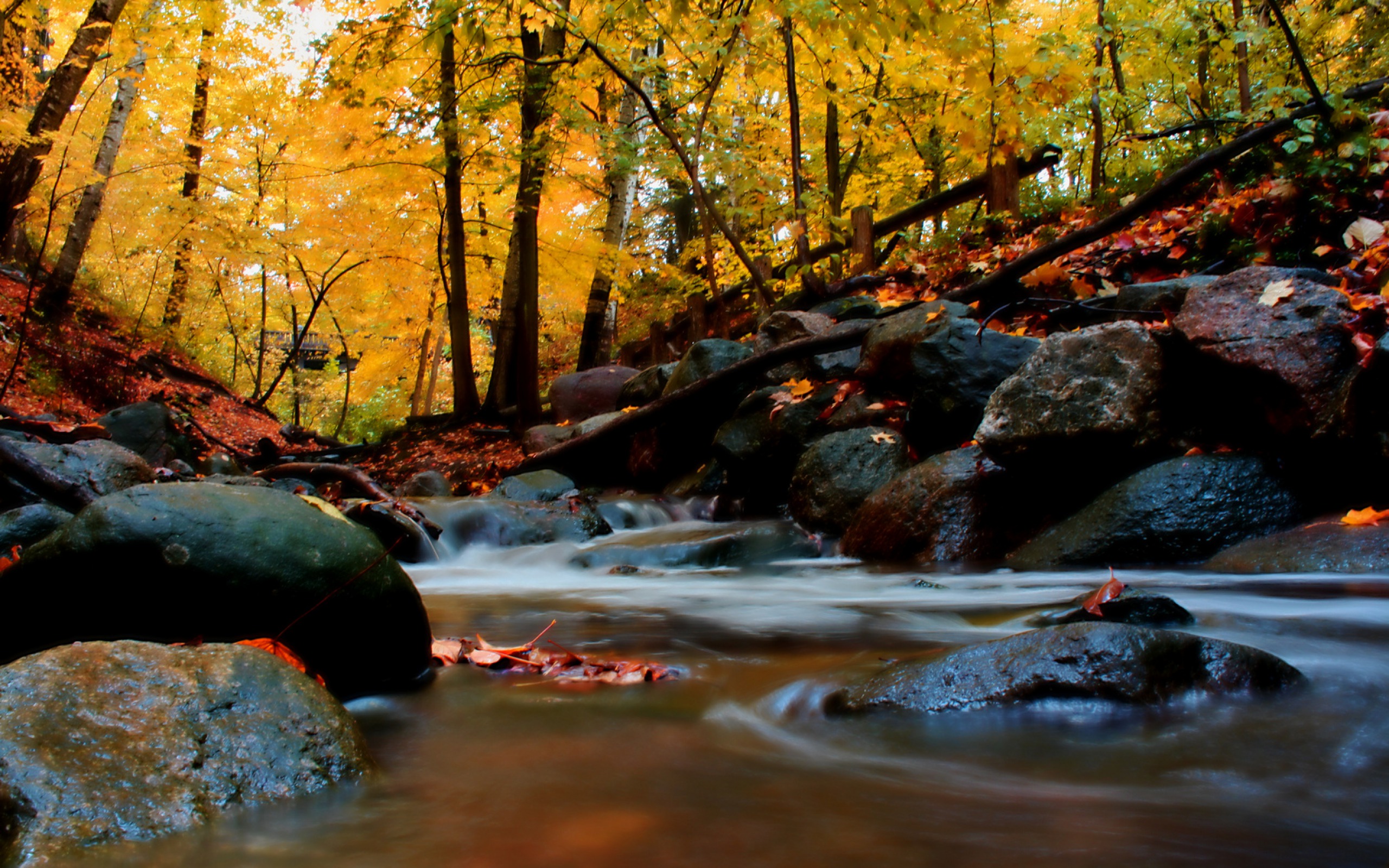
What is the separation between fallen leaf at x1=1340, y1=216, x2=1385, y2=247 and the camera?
5457mm

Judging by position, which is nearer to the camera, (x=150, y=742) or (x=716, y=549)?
(x=150, y=742)

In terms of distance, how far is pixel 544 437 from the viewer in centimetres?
1012

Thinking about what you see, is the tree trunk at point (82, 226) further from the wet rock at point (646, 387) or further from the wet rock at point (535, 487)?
the wet rock at point (535, 487)

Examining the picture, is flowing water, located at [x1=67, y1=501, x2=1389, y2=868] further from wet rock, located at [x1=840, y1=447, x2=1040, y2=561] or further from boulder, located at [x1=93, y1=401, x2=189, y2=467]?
boulder, located at [x1=93, y1=401, x2=189, y2=467]

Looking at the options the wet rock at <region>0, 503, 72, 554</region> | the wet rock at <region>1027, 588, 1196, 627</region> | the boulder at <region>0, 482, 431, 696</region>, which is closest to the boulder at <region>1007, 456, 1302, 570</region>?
the wet rock at <region>1027, 588, 1196, 627</region>

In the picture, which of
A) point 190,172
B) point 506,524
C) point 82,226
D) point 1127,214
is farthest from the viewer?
point 190,172

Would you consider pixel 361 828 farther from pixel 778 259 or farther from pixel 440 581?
pixel 778 259

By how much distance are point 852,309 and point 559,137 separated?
5618 mm

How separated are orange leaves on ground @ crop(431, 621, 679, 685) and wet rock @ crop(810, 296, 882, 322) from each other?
19.5ft

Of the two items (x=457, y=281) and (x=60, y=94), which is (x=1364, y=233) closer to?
(x=457, y=281)

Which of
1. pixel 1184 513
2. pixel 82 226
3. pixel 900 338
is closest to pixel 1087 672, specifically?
pixel 1184 513

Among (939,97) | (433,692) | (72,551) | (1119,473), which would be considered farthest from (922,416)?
(939,97)

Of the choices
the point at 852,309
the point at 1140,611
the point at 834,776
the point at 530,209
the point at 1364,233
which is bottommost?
the point at 834,776

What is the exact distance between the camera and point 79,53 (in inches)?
408
